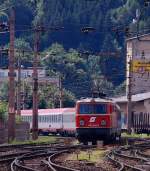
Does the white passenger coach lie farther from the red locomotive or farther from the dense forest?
the dense forest

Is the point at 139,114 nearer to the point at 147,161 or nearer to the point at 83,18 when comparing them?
the point at 147,161

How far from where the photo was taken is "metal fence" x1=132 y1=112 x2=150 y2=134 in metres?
77.8

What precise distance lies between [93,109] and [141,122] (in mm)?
34240

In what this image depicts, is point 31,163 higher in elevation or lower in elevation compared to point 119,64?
lower

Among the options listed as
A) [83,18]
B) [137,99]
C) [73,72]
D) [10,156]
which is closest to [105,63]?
[73,72]

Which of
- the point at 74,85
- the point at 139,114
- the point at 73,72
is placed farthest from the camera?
the point at 73,72

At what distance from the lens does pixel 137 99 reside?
87875 millimetres

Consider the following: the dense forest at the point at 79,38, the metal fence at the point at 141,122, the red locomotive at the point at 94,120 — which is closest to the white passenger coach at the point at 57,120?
the metal fence at the point at 141,122

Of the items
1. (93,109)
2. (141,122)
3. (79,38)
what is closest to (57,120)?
(141,122)

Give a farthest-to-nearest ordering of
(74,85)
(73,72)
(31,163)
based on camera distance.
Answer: (73,72) < (74,85) < (31,163)

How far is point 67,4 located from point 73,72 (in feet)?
126

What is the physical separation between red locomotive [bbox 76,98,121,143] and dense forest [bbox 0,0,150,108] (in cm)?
6157

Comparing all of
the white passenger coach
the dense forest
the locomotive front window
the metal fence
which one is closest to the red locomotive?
the locomotive front window

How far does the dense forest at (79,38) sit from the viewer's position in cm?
12900
